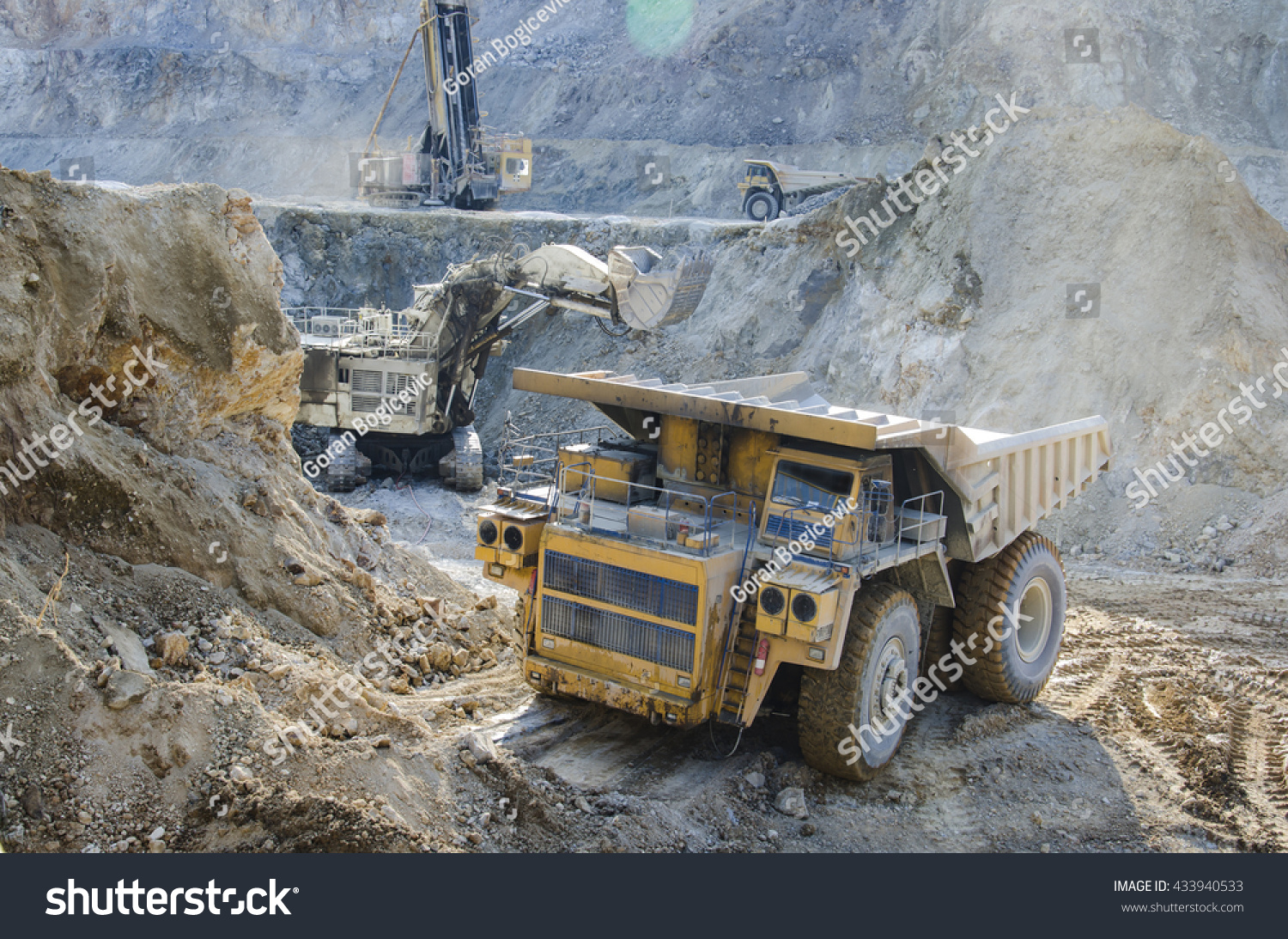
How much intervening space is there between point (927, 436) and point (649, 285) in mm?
8002

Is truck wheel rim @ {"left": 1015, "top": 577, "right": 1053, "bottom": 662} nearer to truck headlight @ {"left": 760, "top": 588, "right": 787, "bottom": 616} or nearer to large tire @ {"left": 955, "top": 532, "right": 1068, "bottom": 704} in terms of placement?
large tire @ {"left": 955, "top": 532, "right": 1068, "bottom": 704}

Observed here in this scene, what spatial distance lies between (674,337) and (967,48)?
663 inches

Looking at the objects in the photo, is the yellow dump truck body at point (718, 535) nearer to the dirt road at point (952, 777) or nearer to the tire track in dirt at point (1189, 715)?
the dirt road at point (952, 777)

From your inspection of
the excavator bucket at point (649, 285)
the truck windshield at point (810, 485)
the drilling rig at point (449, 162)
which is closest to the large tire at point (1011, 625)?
the truck windshield at point (810, 485)

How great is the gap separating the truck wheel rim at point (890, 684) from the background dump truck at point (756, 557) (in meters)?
0.02

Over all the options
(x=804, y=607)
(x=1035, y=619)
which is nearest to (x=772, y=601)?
(x=804, y=607)

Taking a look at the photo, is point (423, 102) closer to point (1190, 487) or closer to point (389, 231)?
point (389, 231)

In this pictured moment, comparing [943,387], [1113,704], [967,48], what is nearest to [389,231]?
[943,387]

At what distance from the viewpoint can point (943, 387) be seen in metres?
17.8

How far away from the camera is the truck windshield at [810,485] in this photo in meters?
7.82

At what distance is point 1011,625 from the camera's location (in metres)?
9.34

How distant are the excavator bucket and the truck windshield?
7776mm

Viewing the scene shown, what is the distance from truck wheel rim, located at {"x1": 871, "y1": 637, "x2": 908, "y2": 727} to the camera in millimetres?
7941

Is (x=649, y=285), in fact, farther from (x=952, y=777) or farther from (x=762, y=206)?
(x=762, y=206)
